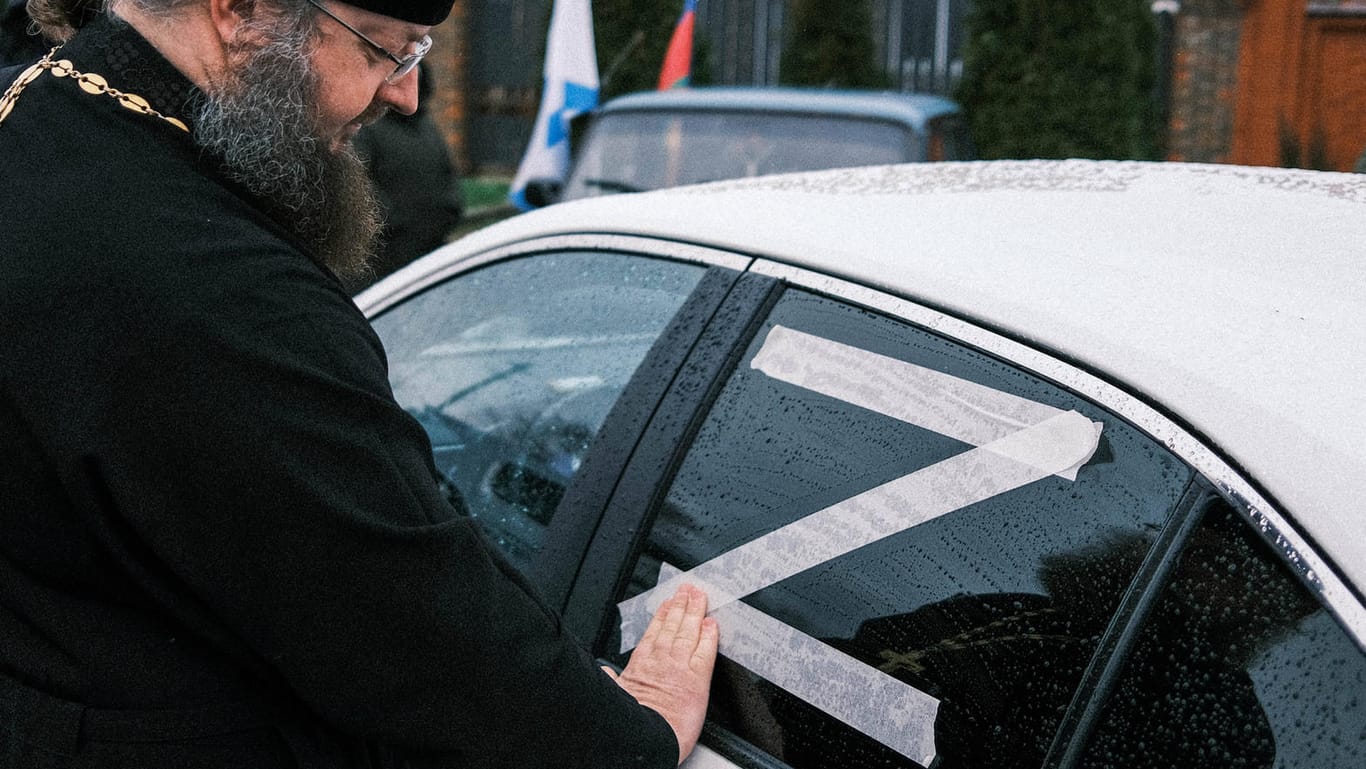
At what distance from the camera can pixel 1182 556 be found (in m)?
1.18

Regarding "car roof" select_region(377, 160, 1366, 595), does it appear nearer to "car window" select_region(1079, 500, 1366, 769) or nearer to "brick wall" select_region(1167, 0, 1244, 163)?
"car window" select_region(1079, 500, 1366, 769)

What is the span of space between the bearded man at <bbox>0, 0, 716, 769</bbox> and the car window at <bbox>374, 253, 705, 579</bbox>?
56 centimetres

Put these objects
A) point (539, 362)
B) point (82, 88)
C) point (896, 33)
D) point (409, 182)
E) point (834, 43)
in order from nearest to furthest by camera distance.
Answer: point (82, 88) < point (539, 362) < point (409, 182) < point (834, 43) < point (896, 33)

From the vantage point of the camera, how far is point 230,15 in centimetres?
131

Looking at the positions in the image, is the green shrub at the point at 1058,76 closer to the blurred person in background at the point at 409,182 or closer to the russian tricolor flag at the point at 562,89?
the russian tricolor flag at the point at 562,89

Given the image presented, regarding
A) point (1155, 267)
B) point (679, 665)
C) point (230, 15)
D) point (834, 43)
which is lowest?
point (679, 665)

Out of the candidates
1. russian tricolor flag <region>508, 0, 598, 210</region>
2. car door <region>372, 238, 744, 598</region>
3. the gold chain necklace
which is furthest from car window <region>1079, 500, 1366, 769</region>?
russian tricolor flag <region>508, 0, 598, 210</region>

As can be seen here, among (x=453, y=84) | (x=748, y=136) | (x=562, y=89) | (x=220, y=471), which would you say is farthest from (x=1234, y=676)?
(x=453, y=84)

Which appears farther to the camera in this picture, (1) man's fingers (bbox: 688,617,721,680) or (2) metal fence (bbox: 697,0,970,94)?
(2) metal fence (bbox: 697,0,970,94)

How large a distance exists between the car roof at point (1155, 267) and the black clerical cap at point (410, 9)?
494 millimetres

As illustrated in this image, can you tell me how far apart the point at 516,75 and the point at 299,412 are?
540 inches

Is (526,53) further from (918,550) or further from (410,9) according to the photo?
(918,550)

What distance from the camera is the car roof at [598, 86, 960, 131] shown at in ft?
17.8

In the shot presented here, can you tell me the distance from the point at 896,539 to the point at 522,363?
0.87 metres
